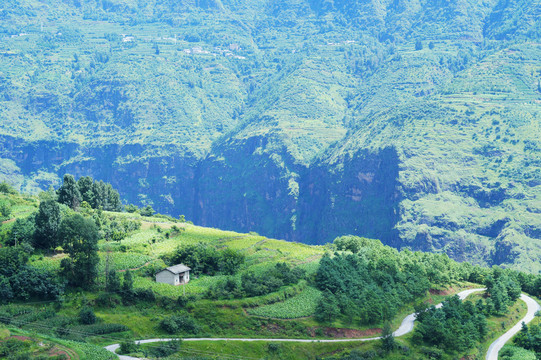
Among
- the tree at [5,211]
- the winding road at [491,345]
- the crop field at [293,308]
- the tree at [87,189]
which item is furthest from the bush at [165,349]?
the tree at [87,189]

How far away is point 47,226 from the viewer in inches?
3981

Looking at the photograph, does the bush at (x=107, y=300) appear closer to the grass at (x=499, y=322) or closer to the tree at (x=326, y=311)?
the tree at (x=326, y=311)

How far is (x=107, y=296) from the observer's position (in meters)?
91.7

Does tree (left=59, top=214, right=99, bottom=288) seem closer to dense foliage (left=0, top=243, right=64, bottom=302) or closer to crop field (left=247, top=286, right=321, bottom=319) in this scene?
dense foliage (left=0, top=243, right=64, bottom=302)

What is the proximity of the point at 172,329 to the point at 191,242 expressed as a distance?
31.1 metres

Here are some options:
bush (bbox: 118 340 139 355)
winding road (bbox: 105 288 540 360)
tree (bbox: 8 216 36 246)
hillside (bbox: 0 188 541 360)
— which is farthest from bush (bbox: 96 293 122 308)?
tree (bbox: 8 216 36 246)

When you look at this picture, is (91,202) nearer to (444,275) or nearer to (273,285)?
(273,285)

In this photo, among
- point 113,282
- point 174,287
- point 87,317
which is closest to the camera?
point 87,317

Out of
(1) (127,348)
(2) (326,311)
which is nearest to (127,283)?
(1) (127,348)

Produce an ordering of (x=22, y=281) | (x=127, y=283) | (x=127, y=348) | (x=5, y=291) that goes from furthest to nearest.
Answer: (x=127, y=283) → (x=22, y=281) → (x=5, y=291) → (x=127, y=348)

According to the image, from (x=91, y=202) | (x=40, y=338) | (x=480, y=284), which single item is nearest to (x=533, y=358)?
(x=480, y=284)

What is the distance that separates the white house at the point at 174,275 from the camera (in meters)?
99.3

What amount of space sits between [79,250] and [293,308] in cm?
2608

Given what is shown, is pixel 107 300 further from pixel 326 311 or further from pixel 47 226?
pixel 326 311
